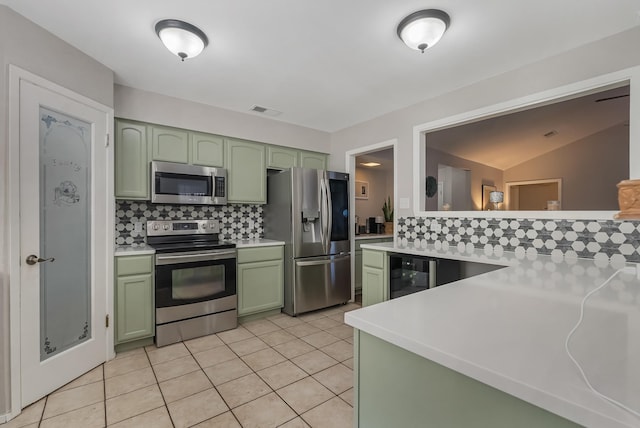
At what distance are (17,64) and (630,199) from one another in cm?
339

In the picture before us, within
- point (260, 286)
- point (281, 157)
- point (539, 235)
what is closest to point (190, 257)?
point (260, 286)

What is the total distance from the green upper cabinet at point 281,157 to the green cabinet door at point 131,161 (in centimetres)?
133

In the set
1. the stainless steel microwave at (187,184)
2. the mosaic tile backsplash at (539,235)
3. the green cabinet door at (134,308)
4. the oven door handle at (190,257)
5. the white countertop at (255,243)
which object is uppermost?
the stainless steel microwave at (187,184)

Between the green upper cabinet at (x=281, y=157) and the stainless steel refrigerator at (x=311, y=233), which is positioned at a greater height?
the green upper cabinet at (x=281, y=157)

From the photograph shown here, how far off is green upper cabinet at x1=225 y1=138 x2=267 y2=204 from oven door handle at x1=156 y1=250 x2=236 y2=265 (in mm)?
644

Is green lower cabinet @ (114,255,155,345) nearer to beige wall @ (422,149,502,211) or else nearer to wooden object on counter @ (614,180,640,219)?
wooden object on counter @ (614,180,640,219)

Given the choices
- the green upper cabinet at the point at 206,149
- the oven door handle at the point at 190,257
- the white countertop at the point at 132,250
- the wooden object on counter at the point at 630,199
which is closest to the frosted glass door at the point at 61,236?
the white countertop at the point at 132,250

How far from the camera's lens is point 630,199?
55.2 inches

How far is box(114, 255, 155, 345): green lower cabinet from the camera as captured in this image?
2.53 metres

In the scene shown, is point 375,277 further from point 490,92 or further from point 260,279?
point 490,92

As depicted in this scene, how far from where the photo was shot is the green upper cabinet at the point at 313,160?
3990mm

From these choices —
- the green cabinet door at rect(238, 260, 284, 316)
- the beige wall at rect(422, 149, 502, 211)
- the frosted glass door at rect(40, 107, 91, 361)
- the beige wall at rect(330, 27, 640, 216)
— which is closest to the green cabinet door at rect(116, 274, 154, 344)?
the frosted glass door at rect(40, 107, 91, 361)

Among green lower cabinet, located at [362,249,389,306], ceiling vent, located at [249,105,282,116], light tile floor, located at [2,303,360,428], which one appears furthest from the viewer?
ceiling vent, located at [249,105,282,116]

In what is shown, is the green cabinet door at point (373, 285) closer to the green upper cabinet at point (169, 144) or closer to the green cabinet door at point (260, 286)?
the green cabinet door at point (260, 286)
